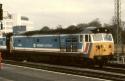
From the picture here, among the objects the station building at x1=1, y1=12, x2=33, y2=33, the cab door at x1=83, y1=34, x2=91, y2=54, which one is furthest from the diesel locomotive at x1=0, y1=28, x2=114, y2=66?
the station building at x1=1, y1=12, x2=33, y2=33

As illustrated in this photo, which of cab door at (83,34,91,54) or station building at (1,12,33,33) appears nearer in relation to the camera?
cab door at (83,34,91,54)

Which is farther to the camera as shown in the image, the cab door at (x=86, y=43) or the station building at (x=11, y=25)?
the station building at (x=11, y=25)

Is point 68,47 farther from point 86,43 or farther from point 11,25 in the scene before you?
point 11,25

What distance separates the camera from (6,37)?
42500 mm

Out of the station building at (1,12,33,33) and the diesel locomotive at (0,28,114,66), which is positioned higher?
the station building at (1,12,33,33)

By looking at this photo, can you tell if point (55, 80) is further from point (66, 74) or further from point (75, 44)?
point (75, 44)

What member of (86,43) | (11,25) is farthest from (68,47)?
(11,25)

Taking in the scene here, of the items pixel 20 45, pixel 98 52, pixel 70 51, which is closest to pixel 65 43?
pixel 70 51

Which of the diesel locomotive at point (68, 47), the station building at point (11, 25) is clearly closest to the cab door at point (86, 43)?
the diesel locomotive at point (68, 47)

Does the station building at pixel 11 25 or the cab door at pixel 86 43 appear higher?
the station building at pixel 11 25

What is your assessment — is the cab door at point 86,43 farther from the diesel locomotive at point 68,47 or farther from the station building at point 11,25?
the station building at point 11,25

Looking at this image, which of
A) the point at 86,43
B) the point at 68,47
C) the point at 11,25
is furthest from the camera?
the point at 11,25

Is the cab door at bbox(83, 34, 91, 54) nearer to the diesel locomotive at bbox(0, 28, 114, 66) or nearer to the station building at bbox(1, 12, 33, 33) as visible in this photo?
the diesel locomotive at bbox(0, 28, 114, 66)

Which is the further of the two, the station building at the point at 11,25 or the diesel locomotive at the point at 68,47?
the station building at the point at 11,25
